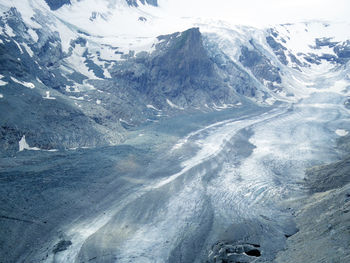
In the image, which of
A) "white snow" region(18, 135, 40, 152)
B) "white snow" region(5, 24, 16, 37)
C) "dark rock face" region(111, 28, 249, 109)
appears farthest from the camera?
"dark rock face" region(111, 28, 249, 109)

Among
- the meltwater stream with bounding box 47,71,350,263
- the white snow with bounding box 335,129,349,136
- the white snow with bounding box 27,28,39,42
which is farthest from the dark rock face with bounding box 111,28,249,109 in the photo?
the white snow with bounding box 335,129,349,136

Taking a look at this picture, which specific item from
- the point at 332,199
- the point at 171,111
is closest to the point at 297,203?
the point at 332,199

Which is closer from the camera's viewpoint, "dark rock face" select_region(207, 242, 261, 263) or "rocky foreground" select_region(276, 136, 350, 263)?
"rocky foreground" select_region(276, 136, 350, 263)

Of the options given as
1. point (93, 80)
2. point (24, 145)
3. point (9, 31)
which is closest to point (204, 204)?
point (24, 145)

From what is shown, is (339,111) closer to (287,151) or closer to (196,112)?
(196,112)

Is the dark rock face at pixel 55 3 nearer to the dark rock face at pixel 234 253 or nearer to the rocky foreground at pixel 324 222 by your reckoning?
the rocky foreground at pixel 324 222

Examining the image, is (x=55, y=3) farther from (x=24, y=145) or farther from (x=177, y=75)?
(x=24, y=145)

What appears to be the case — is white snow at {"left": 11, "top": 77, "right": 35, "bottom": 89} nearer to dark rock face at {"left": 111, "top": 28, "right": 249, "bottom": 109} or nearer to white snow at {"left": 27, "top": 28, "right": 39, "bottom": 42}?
white snow at {"left": 27, "top": 28, "right": 39, "bottom": 42}

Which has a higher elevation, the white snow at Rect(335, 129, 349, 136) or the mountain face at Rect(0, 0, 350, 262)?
the mountain face at Rect(0, 0, 350, 262)
